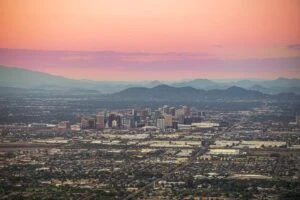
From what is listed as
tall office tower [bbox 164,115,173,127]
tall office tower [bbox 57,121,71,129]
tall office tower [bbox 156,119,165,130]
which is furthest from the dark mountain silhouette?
tall office tower [bbox 57,121,71,129]

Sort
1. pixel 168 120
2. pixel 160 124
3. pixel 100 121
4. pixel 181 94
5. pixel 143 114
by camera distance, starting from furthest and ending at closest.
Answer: pixel 181 94 < pixel 168 120 < pixel 143 114 < pixel 160 124 < pixel 100 121

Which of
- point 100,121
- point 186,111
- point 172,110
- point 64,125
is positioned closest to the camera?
point 64,125

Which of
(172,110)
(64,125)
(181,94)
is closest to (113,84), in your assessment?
(64,125)

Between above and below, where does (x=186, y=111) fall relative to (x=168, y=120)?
above

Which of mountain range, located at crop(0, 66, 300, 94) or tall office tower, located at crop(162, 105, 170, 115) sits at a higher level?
mountain range, located at crop(0, 66, 300, 94)

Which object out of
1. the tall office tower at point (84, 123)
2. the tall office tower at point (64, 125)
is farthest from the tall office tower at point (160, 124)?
the tall office tower at point (64, 125)

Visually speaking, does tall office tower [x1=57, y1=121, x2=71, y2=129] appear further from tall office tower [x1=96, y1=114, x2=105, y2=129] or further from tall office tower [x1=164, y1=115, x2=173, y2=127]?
tall office tower [x1=164, y1=115, x2=173, y2=127]

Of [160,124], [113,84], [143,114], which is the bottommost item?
[160,124]

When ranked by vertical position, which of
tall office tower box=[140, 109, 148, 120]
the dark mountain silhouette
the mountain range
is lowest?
tall office tower box=[140, 109, 148, 120]

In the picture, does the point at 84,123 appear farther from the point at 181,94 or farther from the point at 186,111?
the point at 181,94

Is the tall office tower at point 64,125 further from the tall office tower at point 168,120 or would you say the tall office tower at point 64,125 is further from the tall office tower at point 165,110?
the tall office tower at point 165,110
